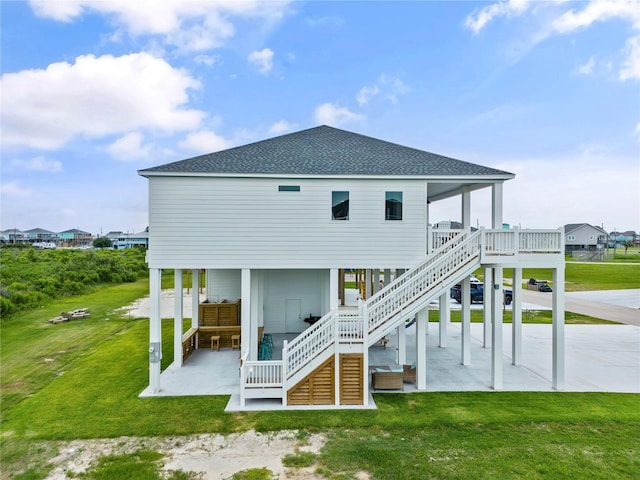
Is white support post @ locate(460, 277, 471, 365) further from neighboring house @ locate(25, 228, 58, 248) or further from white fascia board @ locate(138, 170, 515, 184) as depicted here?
neighboring house @ locate(25, 228, 58, 248)

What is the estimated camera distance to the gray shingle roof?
32.2 ft

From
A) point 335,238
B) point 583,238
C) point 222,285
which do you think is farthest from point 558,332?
point 583,238

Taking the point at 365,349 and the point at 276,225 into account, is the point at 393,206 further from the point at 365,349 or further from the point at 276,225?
the point at 365,349

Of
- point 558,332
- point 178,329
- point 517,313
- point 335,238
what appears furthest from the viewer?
point 178,329

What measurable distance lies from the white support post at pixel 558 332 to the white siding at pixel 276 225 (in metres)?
4.01

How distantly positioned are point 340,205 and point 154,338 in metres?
6.63

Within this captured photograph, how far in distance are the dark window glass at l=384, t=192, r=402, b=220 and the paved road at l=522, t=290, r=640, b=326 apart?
16.9 meters

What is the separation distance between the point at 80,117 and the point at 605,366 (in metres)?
31.1

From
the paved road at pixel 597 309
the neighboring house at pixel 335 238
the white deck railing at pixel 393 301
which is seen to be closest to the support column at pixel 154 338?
the neighboring house at pixel 335 238

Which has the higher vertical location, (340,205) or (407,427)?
(340,205)

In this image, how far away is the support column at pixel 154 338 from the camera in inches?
360

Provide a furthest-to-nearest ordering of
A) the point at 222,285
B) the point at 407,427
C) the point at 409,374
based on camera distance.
Result: 1. the point at 222,285
2. the point at 409,374
3. the point at 407,427

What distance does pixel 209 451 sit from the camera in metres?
6.54

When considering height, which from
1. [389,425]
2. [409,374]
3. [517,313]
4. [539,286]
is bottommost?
[389,425]
